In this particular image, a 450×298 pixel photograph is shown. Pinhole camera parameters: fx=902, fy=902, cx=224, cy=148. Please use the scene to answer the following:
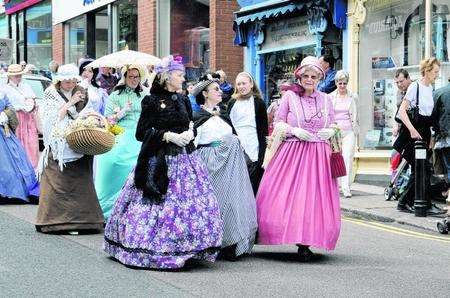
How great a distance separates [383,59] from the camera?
1534cm

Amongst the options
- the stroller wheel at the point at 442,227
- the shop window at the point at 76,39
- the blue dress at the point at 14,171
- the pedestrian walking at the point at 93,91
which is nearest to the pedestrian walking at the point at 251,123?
the pedestrian walking at the point at 93,91

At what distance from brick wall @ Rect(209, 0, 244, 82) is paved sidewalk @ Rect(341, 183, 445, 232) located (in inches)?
257

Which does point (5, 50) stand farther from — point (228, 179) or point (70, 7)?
point (228, 179)

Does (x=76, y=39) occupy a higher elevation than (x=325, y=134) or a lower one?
higher

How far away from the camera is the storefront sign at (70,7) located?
2553cm

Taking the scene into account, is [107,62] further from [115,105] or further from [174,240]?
[174,240]

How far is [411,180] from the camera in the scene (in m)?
11.7

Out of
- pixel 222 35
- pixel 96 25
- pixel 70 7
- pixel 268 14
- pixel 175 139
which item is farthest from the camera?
pixel 70 7

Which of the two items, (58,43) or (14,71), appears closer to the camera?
(14,71)

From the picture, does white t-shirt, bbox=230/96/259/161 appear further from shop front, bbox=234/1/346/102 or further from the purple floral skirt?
shop front, bbox=234/1/346/102

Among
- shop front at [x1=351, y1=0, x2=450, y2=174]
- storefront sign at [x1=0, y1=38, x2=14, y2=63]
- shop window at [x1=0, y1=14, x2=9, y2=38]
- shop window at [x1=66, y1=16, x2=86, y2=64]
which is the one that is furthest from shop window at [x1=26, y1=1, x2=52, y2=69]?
shop front at [x1=351, y1=0, x2=450, y2=174]

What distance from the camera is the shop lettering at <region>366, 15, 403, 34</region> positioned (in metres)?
14.9

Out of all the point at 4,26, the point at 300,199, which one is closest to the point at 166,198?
the point at 300,199

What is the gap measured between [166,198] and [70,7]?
21334mm
